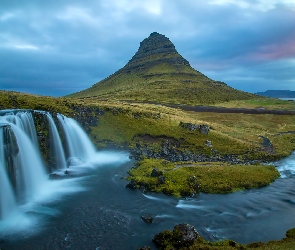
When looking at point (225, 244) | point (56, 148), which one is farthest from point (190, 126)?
point (225, 244)

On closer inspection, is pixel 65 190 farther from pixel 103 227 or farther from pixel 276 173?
pixel 276 173

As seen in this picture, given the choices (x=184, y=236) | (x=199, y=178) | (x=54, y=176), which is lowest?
(x=184, y=236)

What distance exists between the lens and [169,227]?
26.7 meters

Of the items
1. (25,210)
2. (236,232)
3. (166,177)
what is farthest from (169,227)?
(25,210)

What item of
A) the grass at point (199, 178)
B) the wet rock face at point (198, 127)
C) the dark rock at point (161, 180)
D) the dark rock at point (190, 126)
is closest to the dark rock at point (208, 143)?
the wet rock face at point (198, 127)

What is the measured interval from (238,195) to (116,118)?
136 feet

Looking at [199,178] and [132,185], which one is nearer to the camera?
[132,185]

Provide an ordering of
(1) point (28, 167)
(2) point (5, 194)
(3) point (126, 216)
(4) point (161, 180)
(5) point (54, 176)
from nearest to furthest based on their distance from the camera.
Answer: (3) point (126, 216), (2) point (5, 194), (4) point (161, 180), (1) point (28, 167), (5) point (54, 176)

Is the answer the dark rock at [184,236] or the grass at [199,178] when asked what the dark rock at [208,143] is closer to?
the grass at [199,178]

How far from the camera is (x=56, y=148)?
1854 inches

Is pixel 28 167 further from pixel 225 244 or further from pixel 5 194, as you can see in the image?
pixel 225 244

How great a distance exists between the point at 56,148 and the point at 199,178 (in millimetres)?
24382

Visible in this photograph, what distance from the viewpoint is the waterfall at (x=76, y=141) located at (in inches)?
2032

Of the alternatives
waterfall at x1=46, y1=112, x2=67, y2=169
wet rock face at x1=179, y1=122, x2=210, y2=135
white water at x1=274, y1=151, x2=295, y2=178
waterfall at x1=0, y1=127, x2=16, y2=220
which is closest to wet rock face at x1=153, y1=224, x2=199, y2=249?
waterfall at x1=0, y1=127, x2=16, y2=220
